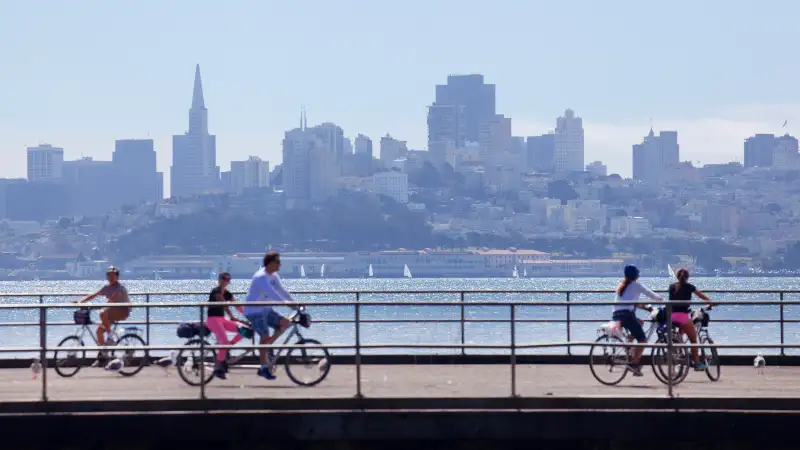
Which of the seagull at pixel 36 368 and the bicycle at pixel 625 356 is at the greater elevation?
the bicycle at pixel 625 356

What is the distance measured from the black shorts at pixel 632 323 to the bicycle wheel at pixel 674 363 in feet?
1.38

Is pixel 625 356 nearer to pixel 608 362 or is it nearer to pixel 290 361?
pixel 608 362

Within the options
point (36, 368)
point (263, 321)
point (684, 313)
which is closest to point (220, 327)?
point (263, 321)

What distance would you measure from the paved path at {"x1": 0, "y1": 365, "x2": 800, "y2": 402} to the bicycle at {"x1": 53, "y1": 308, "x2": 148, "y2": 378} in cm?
13

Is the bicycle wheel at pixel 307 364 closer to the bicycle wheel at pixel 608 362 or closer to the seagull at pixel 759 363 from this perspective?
the bicycle wheel at pixel 608 362

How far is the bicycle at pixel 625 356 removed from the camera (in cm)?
1859

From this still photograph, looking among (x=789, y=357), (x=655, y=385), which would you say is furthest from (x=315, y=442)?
(x=789, y=357)

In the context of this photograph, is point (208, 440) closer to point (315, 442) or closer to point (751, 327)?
point (315, 442)

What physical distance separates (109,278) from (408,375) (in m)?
4.37

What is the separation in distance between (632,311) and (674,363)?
0.99 m

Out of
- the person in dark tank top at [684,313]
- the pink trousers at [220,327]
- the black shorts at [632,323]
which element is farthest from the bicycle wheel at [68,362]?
the person in dark tank top at [684,313]

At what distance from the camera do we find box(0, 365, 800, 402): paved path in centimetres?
1708

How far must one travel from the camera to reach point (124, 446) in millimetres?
15406

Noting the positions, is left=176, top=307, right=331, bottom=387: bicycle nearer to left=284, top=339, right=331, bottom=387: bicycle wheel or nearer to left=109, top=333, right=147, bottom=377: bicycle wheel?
left=284, top=339, right=331, bottom=387: bicycle wheel
